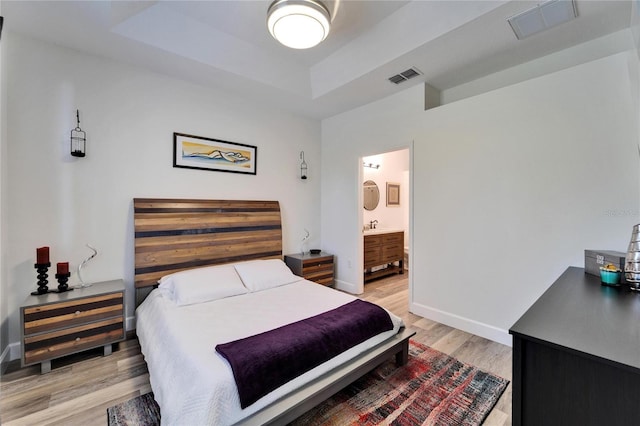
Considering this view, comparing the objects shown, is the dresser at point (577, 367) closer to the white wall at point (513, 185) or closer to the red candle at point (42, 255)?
the white wall at point (513, 185)

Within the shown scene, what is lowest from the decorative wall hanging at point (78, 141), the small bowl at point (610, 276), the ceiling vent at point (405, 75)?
the small bowl at point (610, 276)

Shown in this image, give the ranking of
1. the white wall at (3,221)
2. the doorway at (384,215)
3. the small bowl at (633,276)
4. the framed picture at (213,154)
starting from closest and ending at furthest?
the small bowl at (633,276) < the white wall at (3,221) < the framed picture at (213,154) < the doorway at (384,215)

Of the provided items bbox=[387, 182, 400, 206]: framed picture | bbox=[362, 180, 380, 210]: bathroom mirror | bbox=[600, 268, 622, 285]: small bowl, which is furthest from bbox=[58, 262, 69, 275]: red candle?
bbox=[387, 182, 400, 206]: framed picture

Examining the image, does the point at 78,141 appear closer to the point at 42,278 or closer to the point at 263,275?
the point at 42,278

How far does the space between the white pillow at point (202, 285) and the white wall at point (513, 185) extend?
2238mm

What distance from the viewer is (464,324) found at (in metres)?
2.96

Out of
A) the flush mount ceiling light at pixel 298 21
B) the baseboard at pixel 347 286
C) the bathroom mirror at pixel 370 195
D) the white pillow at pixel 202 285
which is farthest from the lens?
the bathroom mirror at pixel 370 195

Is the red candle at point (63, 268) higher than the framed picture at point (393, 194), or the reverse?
the framed picture at point (393, 194)

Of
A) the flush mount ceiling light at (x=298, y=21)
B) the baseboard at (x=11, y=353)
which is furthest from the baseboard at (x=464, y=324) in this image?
the baseboard at (x=11, y=353)

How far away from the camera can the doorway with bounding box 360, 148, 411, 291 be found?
4.75m

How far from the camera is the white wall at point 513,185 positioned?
84.7 inches

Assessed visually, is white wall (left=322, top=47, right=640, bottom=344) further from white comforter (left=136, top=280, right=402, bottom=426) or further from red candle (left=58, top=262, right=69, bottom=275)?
red candle (left=58, top=262, right=69, bottom=275)

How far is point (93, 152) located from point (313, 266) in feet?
9.46

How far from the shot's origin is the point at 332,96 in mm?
3617
